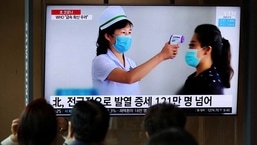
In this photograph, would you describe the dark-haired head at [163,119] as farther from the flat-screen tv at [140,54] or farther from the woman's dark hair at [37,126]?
the flat-screen tv at [140,54]

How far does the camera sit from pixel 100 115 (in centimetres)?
221

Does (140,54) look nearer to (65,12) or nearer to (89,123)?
(65,12)

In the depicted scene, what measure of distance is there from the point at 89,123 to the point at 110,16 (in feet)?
5.22

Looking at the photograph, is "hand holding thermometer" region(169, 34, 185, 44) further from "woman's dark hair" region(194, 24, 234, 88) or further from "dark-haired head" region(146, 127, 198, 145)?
"dark-haired head" region(146, 127, 198, 145)

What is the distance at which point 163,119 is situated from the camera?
220 centimetres

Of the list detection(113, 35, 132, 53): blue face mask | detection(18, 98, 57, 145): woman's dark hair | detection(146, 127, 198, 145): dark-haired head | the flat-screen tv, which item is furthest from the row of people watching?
detection(113, 35, 132, 53): blue face mask

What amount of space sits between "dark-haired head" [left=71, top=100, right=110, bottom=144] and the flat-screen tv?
139 centimetres

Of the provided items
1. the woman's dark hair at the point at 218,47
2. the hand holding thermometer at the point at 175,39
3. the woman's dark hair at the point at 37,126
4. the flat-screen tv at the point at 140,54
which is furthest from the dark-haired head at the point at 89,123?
the woman's dark hair at the point at 218,47

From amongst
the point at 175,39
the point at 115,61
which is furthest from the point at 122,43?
the point at 175,39

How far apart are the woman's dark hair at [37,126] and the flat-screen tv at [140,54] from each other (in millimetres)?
1510

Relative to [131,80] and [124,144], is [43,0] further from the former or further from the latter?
[124,144]

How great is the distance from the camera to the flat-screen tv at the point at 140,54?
360cm

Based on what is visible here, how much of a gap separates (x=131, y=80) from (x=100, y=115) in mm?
1465

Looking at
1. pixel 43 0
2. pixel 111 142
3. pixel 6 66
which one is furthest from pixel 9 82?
pixel 111 142
